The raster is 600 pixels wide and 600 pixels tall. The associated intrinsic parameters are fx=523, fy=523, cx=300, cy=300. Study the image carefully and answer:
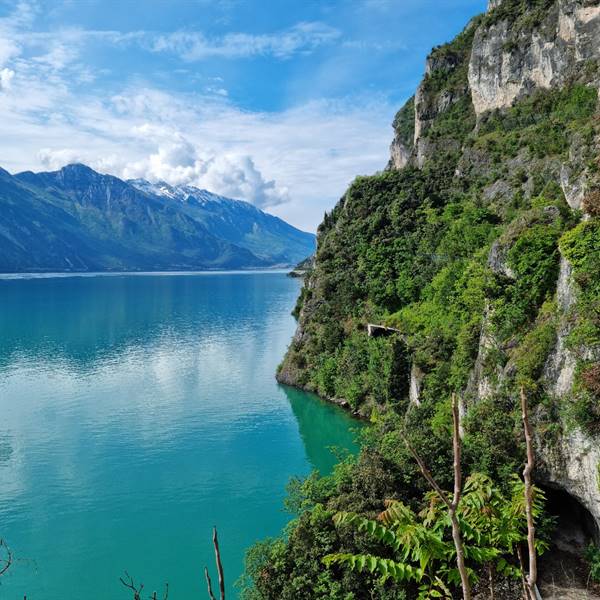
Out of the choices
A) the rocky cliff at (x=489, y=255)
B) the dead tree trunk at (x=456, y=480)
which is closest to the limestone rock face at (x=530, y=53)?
the rocky cliff at (x=489, y=255)

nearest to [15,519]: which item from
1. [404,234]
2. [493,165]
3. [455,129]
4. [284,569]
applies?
[284,569]

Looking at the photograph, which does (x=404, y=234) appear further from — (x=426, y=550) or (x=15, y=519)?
(x=426, y=550)

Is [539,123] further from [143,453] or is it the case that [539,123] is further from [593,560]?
[143,453]

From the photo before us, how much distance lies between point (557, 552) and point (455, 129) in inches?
2047

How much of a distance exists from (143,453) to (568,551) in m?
24.6

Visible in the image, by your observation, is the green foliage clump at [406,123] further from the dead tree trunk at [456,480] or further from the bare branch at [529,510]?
the dead tree trunk at [456,480]

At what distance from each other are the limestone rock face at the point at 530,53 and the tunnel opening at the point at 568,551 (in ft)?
137

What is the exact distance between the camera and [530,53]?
52000 millimetres

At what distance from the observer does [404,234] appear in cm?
4866

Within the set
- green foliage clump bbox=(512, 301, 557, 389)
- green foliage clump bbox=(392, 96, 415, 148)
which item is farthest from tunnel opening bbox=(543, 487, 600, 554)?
green foliage clump bbox=(392, 96, 415, 148)

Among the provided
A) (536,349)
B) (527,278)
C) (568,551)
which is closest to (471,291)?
(527,278)

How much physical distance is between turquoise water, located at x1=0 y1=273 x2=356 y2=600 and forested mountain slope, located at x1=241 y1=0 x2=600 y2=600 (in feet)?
16.0

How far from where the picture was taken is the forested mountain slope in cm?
1758

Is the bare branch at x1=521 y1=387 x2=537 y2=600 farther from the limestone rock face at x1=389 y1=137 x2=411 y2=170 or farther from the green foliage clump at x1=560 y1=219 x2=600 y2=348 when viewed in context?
the limestone rock face at x1=389 y1=137 x2=411 y2=170
